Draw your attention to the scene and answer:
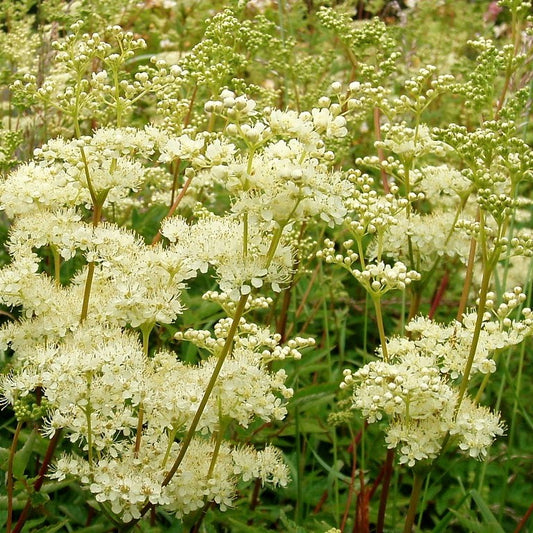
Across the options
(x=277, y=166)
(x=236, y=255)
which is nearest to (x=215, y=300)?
(x=236, y=255)

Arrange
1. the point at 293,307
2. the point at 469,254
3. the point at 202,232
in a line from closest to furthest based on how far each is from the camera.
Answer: the point at 202,232
the point at 469,254
the point at 293,307

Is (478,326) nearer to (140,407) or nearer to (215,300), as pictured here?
(215,300)

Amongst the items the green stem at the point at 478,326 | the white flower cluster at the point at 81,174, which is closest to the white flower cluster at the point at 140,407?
the white flower cluster at the point at 81,174

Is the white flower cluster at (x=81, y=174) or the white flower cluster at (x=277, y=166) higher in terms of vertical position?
the white flower cluster at (x=277, y=166)

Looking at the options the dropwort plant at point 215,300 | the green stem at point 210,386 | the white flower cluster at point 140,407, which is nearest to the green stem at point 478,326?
the dropwort plant at point 215,300

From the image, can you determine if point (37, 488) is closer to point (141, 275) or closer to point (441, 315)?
point (141, 275)

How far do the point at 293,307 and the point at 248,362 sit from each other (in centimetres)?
173

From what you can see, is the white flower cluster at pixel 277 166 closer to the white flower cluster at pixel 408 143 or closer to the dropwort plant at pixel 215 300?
the dropwort plant at pixel 215 300

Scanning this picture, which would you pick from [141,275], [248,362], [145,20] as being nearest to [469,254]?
[248,362]

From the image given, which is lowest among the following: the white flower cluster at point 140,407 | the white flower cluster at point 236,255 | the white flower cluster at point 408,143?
the white flower cluster at point 140,407

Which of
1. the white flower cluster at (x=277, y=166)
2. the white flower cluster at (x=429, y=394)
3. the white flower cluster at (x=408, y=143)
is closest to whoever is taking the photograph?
the white flower cluster at (x=277, y=166)

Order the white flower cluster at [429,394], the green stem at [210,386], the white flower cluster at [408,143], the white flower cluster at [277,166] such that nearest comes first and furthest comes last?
the white flower cluster at [277,166]
the green stem at [210,386]
the white flower cluster at [429,394]
the white flower cluster at [408,143]

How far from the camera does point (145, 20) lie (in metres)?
5.71

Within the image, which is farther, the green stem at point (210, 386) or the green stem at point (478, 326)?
the green stem at point (478, 326)
